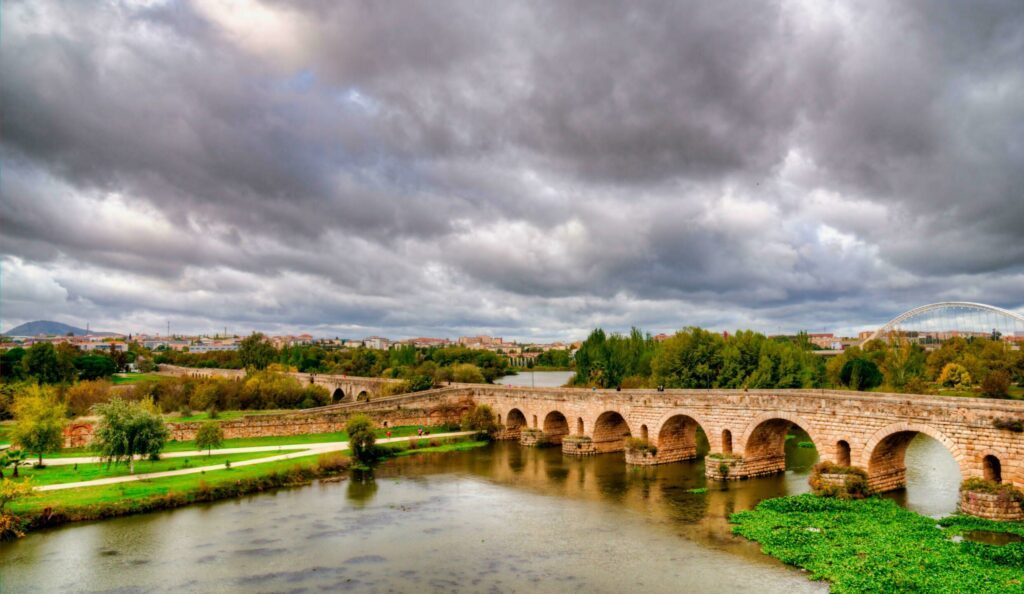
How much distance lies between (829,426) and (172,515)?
27770 mm

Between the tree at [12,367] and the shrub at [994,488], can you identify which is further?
the tree at [12,367]

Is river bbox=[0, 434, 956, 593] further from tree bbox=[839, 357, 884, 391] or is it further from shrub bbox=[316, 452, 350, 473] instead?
tree bbox=[839, 357, 884, 391]

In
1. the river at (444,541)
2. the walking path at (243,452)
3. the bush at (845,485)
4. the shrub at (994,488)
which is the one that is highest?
the shrub at (994,488)

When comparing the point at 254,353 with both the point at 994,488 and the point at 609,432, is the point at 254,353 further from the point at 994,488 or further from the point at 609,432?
the point at 994,488

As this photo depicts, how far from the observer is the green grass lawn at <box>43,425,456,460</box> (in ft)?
120

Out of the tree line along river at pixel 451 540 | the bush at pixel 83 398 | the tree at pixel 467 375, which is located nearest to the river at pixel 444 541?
the tree line along river at pixel 451 540

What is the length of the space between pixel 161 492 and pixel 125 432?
159 inches

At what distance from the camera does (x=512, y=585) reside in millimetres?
17656

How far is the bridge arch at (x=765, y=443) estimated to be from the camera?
30075 millimetres

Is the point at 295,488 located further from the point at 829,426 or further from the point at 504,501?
the point at 829,426

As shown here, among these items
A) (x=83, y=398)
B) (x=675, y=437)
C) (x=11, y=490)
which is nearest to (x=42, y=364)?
(x=83, y=398)

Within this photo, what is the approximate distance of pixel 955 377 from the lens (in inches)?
2322

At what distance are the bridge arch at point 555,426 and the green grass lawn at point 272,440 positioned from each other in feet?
31.8

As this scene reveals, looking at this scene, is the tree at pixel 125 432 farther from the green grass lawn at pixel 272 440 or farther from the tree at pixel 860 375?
the tree at pixel 860 375
